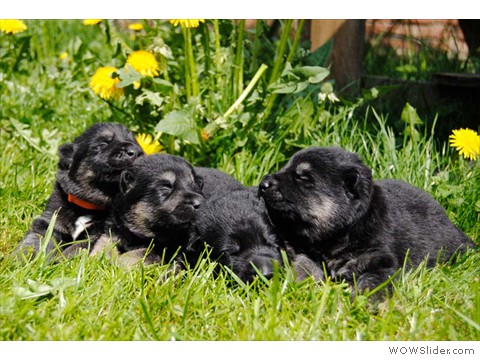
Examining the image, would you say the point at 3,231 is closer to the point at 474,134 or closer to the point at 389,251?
the point at 389,251

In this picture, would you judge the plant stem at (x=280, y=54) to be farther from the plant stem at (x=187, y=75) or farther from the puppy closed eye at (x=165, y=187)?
the puppy closed eye at (x=165, y=187)

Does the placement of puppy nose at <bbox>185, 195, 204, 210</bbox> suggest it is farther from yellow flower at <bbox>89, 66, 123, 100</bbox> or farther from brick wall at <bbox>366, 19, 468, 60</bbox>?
brick wall at <bbox>366, 19, 468, 60</bbox>

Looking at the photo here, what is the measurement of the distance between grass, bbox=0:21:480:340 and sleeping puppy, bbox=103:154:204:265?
0.33 meters

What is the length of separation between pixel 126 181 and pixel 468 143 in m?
2.63

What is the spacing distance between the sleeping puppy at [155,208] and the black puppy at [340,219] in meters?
0.51

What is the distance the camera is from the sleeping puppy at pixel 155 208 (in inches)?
179

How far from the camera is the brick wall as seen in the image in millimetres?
7391

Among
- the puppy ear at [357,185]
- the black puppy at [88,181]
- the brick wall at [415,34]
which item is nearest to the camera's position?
the puppy ear at [357,185]

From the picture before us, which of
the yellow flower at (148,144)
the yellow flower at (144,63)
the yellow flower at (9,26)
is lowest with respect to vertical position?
the yellow flower at (148,144)

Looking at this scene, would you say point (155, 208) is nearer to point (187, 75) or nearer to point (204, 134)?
point (204, 134)

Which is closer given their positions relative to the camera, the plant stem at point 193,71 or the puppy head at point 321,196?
the puppy head at point 321,196

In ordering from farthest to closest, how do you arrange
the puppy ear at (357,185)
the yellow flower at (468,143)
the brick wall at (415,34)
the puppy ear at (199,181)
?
the brick wall at (415,34) < the yellow flower at (468,143) < the puppy ear at (199,181) < the puppy ear at (357,185)

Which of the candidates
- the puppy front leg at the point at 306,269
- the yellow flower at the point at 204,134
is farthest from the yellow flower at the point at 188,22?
the puppy front leg at the point at 306,269
